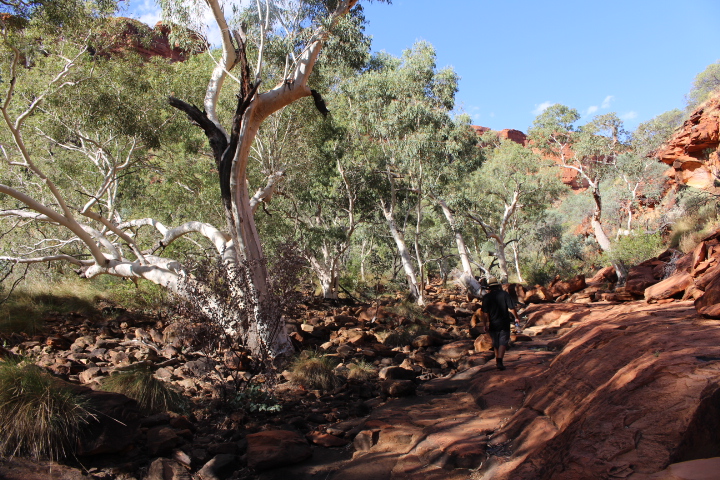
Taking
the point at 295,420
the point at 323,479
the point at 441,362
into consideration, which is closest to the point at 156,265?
the point at 295,420

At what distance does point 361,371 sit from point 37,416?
4503 millimetres

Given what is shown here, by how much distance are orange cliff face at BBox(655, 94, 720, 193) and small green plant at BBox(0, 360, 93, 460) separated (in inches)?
677

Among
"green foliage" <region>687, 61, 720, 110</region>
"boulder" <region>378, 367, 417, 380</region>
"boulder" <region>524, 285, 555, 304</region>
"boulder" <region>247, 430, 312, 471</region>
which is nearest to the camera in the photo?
"boulder" <region>247, 430, 312, 471</region>

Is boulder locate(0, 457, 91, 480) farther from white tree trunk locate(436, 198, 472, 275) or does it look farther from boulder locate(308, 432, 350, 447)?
white tree trunk locate(436, 198, 472, 275)

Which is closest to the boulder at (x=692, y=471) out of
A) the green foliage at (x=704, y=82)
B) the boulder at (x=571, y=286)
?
the boulder at (x=571, y=286)

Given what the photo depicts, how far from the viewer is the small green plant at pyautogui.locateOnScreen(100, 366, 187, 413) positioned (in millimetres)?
4977

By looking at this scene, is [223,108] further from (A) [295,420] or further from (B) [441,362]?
(A) [295,420]

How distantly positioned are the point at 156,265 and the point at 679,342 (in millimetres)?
8016

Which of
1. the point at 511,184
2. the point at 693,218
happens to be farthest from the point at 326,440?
the point at 511,184

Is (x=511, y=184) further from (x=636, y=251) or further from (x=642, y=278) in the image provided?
(x=642, y=278)

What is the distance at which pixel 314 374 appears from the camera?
21.9 ft

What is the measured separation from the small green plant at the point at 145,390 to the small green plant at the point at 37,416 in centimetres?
85

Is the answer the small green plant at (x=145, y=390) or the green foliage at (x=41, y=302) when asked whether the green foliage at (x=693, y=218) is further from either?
the green foliage at (x=41, y=302)

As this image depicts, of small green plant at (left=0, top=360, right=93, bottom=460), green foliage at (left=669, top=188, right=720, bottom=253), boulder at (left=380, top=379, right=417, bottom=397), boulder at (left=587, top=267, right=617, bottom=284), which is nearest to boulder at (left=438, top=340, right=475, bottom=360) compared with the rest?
boulder at (left=380, top=379, right=417, bottom=397)
